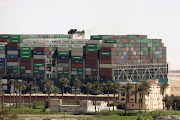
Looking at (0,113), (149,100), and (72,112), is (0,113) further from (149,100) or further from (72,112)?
(149,100)

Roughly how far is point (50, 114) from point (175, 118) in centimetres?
4213

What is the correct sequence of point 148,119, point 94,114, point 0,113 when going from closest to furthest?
point 0,113 < point 148,119 < point 94,114

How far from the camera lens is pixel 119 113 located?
175000mm

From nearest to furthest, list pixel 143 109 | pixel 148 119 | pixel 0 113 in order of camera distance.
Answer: pixel 0 113, pixel 148 119, pixel 143 109

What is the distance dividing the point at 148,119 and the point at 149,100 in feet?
140

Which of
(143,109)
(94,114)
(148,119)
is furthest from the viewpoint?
(143,109)

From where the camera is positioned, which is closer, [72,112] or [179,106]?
[72,112]

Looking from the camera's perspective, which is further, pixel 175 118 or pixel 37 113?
pixel 37 113

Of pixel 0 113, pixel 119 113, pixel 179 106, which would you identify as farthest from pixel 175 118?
pixel 0 113

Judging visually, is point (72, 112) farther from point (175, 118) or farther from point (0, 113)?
point (0, 113)

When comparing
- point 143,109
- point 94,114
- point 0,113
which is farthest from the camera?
point 143,109

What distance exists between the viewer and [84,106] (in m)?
181

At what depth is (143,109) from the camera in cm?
19012

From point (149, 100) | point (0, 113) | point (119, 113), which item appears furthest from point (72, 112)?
point (0, 113)
